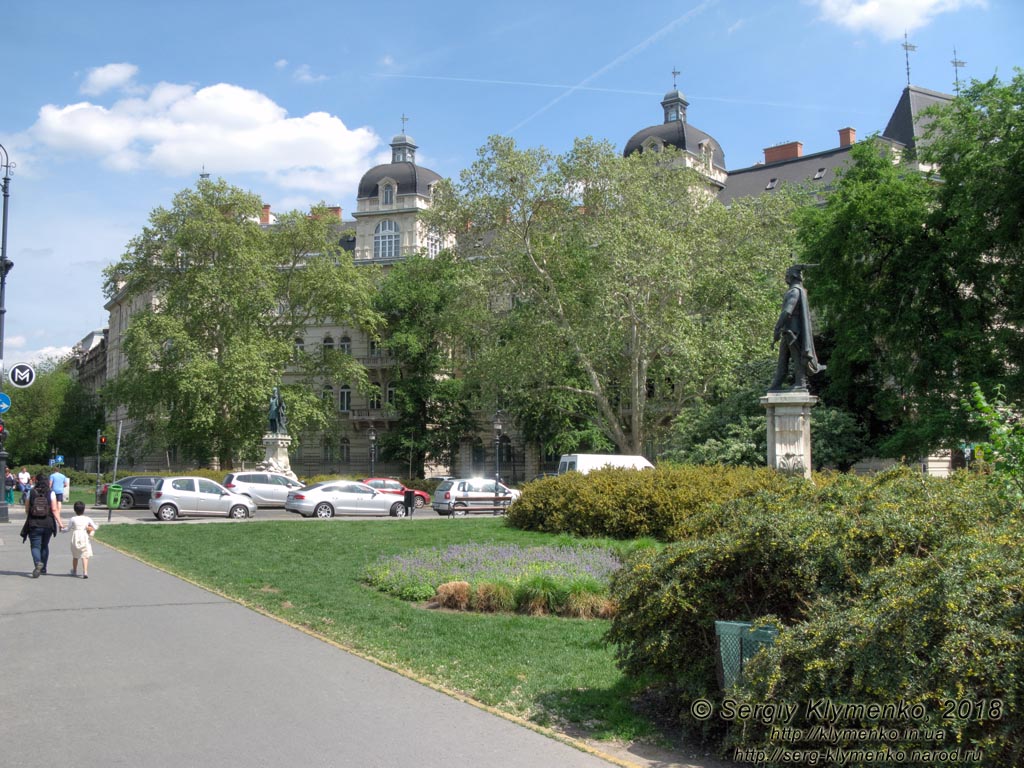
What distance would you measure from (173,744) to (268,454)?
40.3 metres

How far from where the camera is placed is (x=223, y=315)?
55.4 meters

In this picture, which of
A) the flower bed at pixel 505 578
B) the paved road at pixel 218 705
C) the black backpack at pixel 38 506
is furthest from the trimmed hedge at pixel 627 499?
the black backpack at pixel 38 506

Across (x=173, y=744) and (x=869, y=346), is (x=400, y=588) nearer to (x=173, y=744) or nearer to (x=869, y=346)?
(x=173, y=744)

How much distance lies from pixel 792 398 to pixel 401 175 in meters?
62.6

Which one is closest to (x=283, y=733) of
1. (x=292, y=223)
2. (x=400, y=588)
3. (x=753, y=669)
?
(x=753, y=669)

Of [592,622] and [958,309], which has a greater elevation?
[958,309]

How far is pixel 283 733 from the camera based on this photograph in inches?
260

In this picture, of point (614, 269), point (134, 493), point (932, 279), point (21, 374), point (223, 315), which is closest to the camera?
point (21, 374)

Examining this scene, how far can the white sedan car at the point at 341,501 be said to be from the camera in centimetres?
3350

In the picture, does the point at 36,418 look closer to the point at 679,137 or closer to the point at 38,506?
the point at 679,137

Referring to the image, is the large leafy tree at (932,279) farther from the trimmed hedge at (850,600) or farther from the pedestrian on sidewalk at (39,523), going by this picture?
the pedestrian on sidewalk at (39,523)

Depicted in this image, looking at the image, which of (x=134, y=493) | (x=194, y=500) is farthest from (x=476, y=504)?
(x=134, y=493)

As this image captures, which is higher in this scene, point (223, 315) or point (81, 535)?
point (223, 315)

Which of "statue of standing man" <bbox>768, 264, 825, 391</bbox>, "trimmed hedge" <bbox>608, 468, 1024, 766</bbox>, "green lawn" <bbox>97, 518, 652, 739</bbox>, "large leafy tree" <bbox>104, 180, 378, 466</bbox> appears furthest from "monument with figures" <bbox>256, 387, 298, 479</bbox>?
"trimmed hedge" <bbox>608, 468, 1024, 766</bbox>
